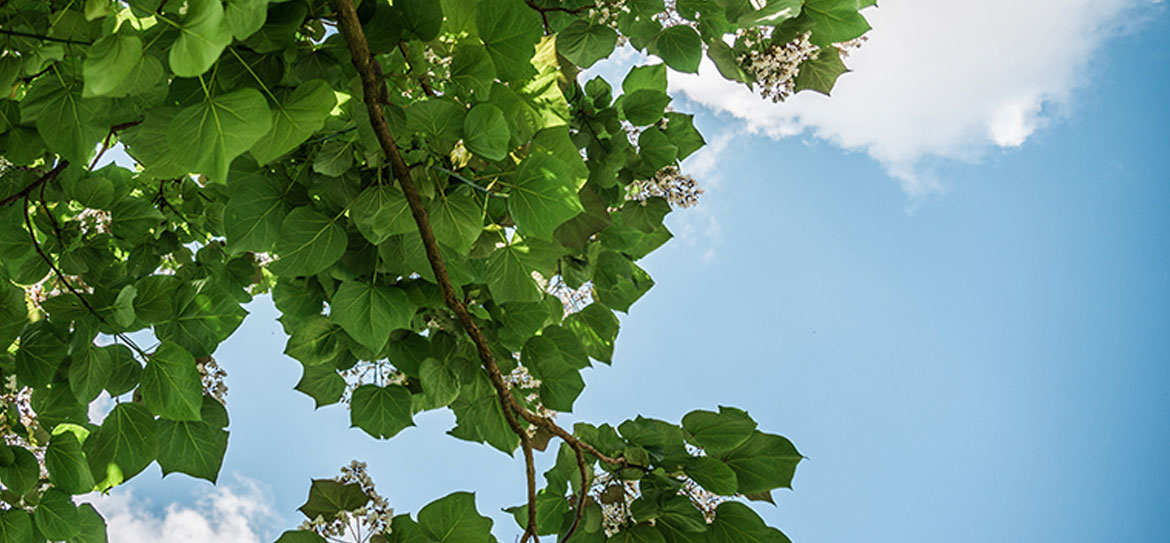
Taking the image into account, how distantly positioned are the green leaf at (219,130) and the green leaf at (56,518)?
1.10 meters

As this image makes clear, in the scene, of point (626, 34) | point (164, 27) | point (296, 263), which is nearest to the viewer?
point (164, 27)

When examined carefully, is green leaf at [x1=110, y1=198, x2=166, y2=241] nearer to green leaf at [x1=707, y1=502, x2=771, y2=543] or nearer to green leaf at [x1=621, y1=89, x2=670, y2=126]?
green leaf at [x1=621, y1=89, x2=670, y2=126]

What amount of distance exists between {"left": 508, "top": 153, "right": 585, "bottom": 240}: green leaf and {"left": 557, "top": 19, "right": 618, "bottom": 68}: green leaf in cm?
51

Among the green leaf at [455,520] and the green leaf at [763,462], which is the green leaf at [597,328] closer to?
the green leaf at [763,462]

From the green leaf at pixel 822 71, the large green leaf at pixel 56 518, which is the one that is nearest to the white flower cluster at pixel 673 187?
the green leaf at pixel 822 71

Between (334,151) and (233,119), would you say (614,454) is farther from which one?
(233,119)

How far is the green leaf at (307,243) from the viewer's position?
1445mm

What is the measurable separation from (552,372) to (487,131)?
698 mm

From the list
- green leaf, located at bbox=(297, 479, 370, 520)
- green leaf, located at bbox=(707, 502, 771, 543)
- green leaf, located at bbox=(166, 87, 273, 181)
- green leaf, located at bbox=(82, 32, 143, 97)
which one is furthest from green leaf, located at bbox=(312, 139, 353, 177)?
green leaf, located at bbox=(707, 502, 771, 543)

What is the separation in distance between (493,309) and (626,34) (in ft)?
2.40

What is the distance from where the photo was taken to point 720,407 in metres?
1.54

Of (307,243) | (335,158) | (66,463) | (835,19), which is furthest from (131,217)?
(835,19)

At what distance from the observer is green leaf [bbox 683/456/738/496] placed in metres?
1.42

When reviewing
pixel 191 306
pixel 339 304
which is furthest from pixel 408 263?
pixel 191 306
